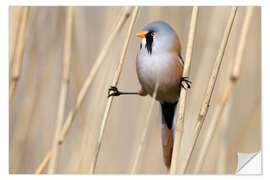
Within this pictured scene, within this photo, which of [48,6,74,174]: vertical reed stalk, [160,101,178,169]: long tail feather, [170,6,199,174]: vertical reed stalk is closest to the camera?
[170,6,199,174]: vertical reed stalk

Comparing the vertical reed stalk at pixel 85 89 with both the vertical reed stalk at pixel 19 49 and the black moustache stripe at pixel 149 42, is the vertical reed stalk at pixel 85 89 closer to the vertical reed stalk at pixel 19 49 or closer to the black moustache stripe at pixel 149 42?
the black moustache stripe at pixel 149 42

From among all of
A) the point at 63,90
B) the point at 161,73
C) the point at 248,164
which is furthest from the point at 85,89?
the point at 248,164

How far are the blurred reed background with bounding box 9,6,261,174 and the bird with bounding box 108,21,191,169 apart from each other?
0.10 feet

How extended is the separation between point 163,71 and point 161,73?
1 cm

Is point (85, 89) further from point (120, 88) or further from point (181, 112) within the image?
point (181, 112)

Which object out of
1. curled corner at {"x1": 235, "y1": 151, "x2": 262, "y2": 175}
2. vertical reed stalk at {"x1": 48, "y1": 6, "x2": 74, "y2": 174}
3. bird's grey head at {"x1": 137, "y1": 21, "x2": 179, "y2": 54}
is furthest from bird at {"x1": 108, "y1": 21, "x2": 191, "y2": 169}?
curled corner at {"x1": 235, "y1": 151, "x2": 262, "y2": 175}

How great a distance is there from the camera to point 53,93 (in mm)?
1390

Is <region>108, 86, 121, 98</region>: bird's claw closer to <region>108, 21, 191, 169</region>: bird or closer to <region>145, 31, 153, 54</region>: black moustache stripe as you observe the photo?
<region>108, 21, 191, 169</region>: bird

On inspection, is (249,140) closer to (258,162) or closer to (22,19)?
(258,162)

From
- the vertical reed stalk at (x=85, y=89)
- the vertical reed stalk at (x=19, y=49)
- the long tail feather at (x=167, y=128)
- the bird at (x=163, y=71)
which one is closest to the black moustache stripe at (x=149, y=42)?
the bird at (x=163, y=71)

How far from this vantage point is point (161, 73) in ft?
4.01

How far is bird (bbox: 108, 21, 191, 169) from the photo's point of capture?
1.22 meters

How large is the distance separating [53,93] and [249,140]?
832mm

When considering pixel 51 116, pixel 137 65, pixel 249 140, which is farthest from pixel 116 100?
pixel 249 140
